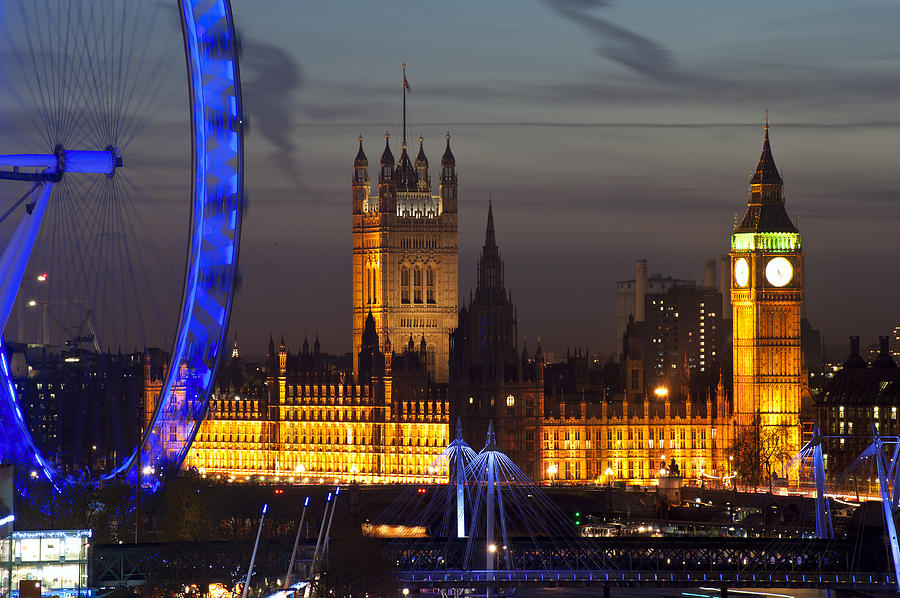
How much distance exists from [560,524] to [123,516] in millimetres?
43918

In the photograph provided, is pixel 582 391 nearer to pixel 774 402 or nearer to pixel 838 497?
pixel 774 402

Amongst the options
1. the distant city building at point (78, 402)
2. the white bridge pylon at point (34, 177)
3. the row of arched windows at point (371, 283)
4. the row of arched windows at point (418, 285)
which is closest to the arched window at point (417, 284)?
the row of arched windows at point (418, 285)

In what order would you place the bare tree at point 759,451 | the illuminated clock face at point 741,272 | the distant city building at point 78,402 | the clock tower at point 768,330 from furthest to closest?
the illuminated clock face at point 741,272, the clock tower at point 768,330, the bare tree at point 759,451, the distant city building at point 78,402

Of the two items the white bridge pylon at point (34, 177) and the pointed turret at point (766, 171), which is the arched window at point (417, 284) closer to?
the pointed turret at point (766, 171)

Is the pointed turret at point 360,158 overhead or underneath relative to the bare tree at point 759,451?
overhead

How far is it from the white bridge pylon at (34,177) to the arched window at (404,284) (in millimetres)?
131865

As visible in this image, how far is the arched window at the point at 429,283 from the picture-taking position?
614ft

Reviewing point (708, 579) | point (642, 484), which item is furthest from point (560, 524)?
point (708, 579)

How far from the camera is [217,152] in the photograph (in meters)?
58.5

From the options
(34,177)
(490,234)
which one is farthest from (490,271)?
(34,177)


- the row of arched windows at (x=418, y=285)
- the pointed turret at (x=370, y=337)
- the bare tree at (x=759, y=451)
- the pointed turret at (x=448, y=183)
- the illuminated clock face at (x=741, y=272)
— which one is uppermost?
the pointed turret at (x=448, y=183)

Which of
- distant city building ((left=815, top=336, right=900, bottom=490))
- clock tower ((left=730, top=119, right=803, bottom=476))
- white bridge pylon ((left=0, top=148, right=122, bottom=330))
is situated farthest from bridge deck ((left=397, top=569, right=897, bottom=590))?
distant city building ((left=815, top=336, right=900, bottom=490))

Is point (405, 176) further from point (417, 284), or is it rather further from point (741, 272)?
point (741, 272)

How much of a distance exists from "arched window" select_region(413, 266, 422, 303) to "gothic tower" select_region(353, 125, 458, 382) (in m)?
0.09
